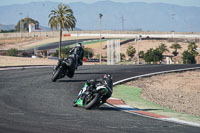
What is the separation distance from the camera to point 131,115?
42.4 feet

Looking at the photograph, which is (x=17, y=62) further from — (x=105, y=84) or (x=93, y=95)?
(x=105, y=84)

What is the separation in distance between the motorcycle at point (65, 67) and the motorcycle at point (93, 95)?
755 centimetres

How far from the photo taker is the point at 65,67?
21859mm

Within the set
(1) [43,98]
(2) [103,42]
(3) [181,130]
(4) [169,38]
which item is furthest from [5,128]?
(4) [169,38]

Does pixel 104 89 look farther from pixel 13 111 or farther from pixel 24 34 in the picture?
pixel 24 34

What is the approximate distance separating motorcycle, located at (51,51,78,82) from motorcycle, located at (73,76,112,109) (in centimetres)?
755

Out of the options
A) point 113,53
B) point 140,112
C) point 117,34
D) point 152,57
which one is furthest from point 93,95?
point 117,34

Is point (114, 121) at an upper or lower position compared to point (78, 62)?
lower

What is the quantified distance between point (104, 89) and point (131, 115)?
1.30m

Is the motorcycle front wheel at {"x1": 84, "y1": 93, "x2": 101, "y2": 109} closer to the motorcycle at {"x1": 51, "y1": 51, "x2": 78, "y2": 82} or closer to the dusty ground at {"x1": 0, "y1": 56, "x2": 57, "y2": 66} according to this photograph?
the motorcycle at {"x1": 51, "y1": 51, "x2": 78, "y2": 82}

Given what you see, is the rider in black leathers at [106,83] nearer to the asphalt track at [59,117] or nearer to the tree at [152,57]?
the asphalt track at [59,117]

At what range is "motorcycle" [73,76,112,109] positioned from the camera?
13547 millimetres

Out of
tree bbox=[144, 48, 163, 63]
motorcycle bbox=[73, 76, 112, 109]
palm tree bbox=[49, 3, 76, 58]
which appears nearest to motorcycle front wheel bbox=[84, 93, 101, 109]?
motorcycle bbox=[73, 76, 112, 109]

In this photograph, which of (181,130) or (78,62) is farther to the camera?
(78,62)
